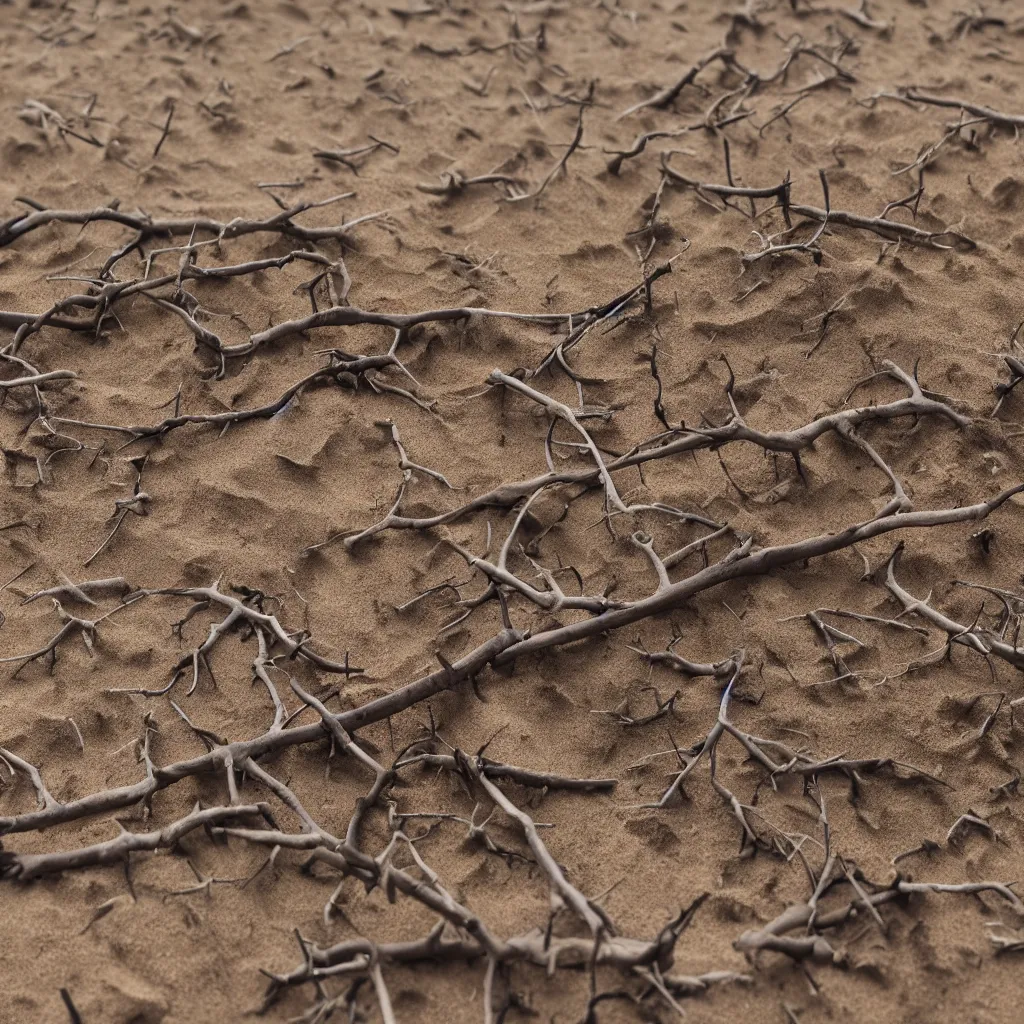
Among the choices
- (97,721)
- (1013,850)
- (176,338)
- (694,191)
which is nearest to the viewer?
(1013,850)

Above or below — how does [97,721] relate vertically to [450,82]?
below

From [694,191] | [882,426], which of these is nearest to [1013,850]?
[882,426]

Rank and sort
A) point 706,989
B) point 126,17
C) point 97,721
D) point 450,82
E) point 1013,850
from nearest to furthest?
point 706,989 < point 1013,850 < point 97,721 < point 450,82 < point 126,17

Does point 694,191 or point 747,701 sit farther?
point 694,191

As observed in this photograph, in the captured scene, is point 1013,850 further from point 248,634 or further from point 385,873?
point 248,634

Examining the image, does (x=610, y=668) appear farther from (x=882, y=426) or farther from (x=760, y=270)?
(x=760, y=270)

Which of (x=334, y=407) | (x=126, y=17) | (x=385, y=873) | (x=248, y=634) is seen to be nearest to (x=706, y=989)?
(x=385, y=873)

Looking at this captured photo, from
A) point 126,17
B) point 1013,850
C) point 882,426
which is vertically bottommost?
point 1013,850
